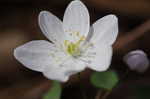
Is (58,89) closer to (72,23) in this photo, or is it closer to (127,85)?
(72,23)

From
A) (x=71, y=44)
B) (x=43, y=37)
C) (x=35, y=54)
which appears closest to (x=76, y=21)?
(x=71, y=44)

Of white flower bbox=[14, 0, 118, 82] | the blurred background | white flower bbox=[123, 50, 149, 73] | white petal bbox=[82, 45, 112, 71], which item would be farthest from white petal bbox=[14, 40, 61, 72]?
the blurred background

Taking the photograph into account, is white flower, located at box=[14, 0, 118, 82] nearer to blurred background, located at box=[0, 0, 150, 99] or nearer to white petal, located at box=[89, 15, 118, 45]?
white petal, located at box=[89, 15, 118, 45]

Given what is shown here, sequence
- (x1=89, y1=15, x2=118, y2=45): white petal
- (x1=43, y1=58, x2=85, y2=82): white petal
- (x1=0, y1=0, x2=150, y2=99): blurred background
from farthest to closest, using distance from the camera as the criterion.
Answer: (x1=0, y1=0, x2=150, y2=99): blurred background < (x1=89, y1=15, x2=118, y2=45): white petal < (x1=43, y1=58, x2=85, y2=82): white petal

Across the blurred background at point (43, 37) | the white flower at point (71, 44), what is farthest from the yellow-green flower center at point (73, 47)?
the blurred background at point (43, 37)

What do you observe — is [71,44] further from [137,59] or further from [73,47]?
[137,59]

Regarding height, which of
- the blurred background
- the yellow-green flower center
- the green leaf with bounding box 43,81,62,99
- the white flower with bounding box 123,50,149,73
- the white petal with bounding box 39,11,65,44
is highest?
the white petal with bounding box 39,11,65,44

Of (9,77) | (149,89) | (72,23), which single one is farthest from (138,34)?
(72,23)

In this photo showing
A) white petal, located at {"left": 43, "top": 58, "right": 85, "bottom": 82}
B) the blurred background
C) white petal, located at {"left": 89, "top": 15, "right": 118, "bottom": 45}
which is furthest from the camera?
the blurred background
